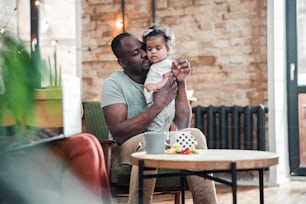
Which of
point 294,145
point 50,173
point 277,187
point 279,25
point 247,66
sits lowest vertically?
point 277,187

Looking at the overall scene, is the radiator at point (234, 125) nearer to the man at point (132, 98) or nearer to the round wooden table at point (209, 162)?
the man at point (132, 98)

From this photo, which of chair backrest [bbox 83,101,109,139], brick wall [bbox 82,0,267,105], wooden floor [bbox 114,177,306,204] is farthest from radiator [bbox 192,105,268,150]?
chair backrest [bbox 83,101,109,139]

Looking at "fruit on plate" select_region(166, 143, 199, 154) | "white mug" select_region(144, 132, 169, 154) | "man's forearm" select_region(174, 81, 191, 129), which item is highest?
"man's forearm" select_region(174, 81, 191, 129)

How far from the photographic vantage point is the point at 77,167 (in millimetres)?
801

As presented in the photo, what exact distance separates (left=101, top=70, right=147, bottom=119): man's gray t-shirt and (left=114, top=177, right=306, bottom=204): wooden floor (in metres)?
0.83

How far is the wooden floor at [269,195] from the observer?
9.36 feet

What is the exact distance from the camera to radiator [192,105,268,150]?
3.48 meters

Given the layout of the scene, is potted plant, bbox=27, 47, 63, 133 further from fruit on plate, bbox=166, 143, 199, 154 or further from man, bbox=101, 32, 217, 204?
man, bbox=101, 32, 217, 204

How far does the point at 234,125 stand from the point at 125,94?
5.66 feet

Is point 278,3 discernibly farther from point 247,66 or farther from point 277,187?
point 277,187

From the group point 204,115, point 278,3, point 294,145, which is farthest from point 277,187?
point 278,3

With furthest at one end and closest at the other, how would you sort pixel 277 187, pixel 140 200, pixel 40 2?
pixel 277 187
pixel 140 200
pixel 40 2

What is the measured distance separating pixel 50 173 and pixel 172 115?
1.21m

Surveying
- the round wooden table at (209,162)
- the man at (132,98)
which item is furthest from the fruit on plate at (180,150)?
the man at (132,98)
